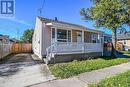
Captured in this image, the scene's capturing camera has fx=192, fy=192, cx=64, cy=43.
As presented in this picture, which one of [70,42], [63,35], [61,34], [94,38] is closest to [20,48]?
[94,38]

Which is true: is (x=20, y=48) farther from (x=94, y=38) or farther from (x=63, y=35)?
(x=63, y=35)

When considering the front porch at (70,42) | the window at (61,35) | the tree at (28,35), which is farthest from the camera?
the tree at (28,35)

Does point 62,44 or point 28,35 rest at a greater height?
point 28,35

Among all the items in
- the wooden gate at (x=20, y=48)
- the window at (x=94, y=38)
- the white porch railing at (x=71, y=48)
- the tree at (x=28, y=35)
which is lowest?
the wooden gate at (x=20, y=48)

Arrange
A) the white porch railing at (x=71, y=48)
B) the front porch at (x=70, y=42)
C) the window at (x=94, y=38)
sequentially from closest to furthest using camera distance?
the white porch railing at (x=71, y=48)
the front porch at (x=70, y=42)
the window at (x=94, y=38)

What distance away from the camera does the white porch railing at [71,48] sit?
16427 mm

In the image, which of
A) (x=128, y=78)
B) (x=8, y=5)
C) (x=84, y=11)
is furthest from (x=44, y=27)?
(x=84, y=11)

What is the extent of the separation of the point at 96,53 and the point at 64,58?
19.1 feet

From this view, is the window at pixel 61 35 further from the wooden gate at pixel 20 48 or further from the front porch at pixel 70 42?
the wooden gate at pixel 20 48

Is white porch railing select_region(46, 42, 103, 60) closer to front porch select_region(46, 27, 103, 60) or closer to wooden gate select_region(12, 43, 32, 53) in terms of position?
front porch select_region(46, 27, 103, 60)

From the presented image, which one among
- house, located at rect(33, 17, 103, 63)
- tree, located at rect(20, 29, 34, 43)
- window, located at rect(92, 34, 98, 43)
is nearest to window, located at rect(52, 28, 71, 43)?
house, located at rect(33, 17, 103, 63)

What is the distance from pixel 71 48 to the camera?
18.2 m

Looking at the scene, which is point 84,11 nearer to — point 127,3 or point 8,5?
point 8,5

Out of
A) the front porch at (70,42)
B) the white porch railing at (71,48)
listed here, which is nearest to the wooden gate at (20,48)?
the front porch at (70,42)
